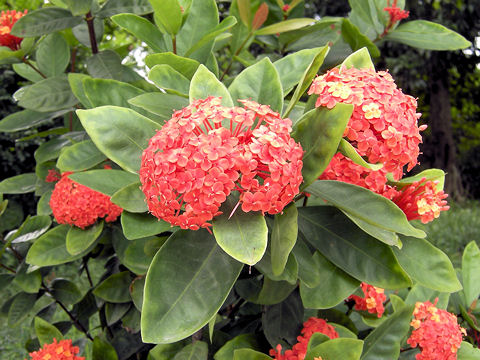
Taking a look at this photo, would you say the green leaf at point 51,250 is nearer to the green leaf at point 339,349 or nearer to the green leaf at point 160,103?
the green leaf at point 160,103

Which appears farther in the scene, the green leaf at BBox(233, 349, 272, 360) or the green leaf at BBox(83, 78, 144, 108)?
the green leaf at BBox(83, 78, 144, 108)

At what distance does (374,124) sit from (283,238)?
296 millimetres

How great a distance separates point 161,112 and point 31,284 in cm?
110

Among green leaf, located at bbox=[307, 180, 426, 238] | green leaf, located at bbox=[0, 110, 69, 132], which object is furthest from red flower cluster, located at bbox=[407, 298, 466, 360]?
green leaf, located at bbox=[0, 110, 69, 132]

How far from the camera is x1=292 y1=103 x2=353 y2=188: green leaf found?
91 centimetres

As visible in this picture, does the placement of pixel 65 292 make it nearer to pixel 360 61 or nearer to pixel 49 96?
pixel 49 96

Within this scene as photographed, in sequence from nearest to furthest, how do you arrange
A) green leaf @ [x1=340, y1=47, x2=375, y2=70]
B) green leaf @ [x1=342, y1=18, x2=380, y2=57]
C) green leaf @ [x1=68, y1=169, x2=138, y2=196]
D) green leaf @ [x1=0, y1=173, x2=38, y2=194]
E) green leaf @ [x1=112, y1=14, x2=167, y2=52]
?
green leaf @ [x1=340, y1=47, x2=375, y2=70] → green leaf @ [x1=68, y1=169, x2=138, y2=196] → green leaf @ [x1=112, y1=14, x2=167, y2=52] → green leaf @ [x1=342, y1=18, x2=380, y2=57] → green leaf @ [x1=0, y1=173, x2=38, y2=194]

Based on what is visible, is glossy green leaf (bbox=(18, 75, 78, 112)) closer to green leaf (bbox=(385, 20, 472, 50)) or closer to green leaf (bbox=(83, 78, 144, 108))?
green leaf (bbox=(83, 78, 144, 108))

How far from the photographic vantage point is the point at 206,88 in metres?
1.19

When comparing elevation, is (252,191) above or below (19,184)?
above

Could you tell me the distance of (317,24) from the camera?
1.66 meters

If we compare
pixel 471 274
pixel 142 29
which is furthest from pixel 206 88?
pixel 471 274

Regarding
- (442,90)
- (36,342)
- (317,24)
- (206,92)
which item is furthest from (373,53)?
(442,90)

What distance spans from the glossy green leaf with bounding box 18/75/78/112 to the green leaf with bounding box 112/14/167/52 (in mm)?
427
